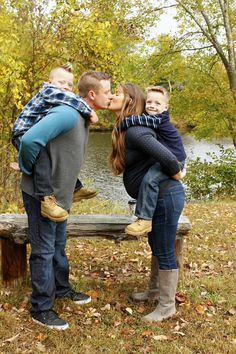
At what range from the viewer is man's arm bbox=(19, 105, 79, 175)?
3076mm

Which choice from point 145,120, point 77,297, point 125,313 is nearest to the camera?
point 145,120

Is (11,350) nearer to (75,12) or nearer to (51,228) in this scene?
(51,228)

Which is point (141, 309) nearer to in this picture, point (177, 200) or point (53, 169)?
point (177, 200)

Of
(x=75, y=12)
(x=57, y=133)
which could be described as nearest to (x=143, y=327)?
(x=57, y=133)

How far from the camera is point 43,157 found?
127 inches

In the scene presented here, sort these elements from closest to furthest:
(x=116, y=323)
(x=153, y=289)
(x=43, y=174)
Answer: (x=43, y=174) → (x=116, y=323) → (x=153, y=289)

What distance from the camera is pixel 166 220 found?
11.7ft

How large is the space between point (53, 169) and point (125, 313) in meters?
1.64

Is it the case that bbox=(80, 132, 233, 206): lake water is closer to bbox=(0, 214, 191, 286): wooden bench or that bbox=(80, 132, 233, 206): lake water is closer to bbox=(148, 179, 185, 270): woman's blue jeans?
bbox=(0, 214, 191, 286): wooden bench

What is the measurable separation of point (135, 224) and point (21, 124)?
4.19 ft

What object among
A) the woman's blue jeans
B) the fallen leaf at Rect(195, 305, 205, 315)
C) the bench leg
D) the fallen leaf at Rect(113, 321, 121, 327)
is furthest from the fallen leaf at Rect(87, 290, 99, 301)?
the fallen leaf at Rect(195, 305, 205, 315)

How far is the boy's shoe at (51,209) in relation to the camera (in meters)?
3.23

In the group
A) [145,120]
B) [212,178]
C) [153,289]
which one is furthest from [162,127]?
[212,178]

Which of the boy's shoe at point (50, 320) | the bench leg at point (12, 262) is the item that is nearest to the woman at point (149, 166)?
the boy's shoe at point (50, 320)
